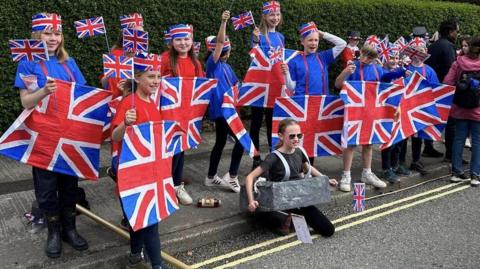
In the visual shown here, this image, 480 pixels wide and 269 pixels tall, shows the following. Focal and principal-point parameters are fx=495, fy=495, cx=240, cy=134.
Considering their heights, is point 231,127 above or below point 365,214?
above

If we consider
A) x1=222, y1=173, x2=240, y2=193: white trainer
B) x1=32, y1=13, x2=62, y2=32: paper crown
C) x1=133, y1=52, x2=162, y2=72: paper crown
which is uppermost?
x1=32, y1=13, x2=62, y2=32: paper crown

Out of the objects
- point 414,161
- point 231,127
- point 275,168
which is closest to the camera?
point 275,168

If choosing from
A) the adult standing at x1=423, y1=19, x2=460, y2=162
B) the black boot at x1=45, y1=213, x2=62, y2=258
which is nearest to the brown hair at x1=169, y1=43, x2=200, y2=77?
the black boot at x1=45, y1=213, x2=62, y2=258

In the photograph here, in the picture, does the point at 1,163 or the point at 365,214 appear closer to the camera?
the point at 365,214

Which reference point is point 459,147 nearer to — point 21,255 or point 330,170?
point 330,170

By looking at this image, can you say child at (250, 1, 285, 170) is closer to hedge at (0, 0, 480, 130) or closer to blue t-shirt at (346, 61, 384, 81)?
blue t-shirt at (346, 61, 384, 81)

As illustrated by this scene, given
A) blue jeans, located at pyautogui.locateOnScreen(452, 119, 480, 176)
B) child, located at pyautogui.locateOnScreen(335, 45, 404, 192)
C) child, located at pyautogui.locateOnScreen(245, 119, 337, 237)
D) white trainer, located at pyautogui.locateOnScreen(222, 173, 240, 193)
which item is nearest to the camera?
child, located at pyautogui.locateOnScreen(245, 119, 337, 237)

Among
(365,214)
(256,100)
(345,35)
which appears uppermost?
(345,35)

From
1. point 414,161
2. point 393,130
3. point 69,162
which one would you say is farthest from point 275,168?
point 414,161

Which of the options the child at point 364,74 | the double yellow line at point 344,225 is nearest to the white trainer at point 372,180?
the child at point 364,74

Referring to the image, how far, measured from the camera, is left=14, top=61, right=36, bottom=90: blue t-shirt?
12.8 ft

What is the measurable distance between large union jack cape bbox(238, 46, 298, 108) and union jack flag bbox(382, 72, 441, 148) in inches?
67.1

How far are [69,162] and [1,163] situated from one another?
3.19m

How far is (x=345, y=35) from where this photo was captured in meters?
10.9
